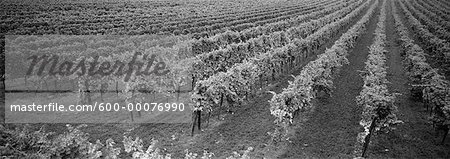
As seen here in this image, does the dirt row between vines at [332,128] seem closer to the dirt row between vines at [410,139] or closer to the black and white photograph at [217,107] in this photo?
the black and white photograph at [217,107]

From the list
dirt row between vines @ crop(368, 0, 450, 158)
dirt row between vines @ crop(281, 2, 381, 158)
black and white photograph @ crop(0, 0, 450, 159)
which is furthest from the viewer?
dirt row between vines @ crop(281, 2, 381, 158)

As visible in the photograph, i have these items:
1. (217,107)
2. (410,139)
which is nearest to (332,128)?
(410,139)

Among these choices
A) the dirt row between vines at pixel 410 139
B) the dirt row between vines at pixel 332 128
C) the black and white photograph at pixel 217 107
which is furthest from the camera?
the dirt row between vines at pixel 332 128

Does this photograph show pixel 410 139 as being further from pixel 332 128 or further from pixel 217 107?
pixel 217 107

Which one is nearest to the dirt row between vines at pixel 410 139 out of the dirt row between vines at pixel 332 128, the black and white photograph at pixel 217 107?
the black and white photograph at pixel 217 107

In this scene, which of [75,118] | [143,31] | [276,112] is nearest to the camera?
[276,112]

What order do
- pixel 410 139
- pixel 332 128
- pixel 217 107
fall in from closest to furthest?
pixel 410 139, pixel 332 128, pixel 217 107

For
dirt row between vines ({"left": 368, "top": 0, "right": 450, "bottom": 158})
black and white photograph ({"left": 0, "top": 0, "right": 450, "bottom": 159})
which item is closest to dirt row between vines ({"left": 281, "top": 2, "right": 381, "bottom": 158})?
black and white photograph ({"left": 0, "top": 0, "right": 450, "bottom": 159})

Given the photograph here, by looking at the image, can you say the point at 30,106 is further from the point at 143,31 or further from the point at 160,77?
the point at 143,31

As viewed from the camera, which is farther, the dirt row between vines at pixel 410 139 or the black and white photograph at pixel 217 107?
the dirt row between vines at pixel 410 139

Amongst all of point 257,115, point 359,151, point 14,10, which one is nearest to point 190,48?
point 257,115

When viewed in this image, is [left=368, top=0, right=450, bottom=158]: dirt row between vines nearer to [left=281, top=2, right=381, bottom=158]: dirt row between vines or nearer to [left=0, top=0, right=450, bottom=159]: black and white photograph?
[left=0, top=0, right=450, bottom=159]: black and white photograph

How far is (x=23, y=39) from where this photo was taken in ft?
77.0

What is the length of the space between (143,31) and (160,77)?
19754 millimetres
